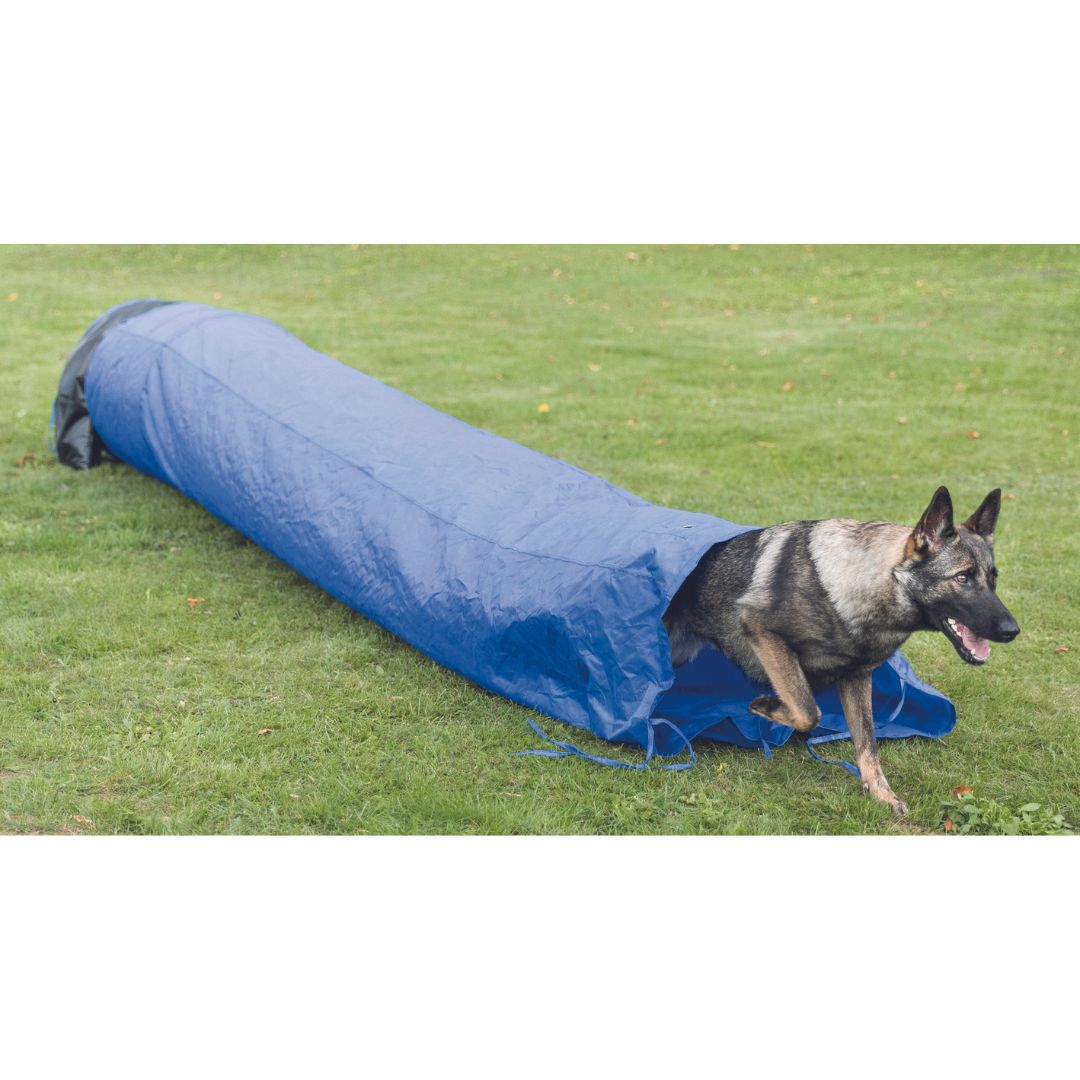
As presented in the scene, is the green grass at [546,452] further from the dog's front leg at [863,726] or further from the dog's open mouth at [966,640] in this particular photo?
the dog's open mouth at [966,640]

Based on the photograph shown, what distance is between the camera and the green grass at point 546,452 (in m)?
5.55

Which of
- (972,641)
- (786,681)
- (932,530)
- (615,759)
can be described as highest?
(932,530)

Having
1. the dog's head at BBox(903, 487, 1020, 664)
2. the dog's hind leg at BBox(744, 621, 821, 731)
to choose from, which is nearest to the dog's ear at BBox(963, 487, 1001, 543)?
the dog's head at BBox(903, 487, 1020, 664)

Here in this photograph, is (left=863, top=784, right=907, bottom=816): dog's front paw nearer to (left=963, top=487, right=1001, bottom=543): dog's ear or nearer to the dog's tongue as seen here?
the dog's tongue

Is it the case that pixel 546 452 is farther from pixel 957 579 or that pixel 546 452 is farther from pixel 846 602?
pixel 957 579

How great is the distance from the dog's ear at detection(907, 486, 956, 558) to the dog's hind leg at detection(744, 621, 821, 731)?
75cm

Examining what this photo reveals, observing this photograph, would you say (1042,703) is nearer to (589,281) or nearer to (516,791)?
(516,791)

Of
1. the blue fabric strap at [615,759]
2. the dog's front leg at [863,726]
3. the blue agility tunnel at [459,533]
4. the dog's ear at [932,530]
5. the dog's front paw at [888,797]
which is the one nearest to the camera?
the dog's ear at [932,530]

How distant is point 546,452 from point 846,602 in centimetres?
645

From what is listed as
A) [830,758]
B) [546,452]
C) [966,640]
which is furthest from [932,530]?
[546,452]

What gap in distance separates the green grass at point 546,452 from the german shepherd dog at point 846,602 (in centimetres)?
46

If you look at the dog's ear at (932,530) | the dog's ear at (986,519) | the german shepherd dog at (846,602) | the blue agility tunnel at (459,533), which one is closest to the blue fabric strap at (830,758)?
the blue agility tunnel at (459,533)

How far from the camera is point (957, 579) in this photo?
5.16m

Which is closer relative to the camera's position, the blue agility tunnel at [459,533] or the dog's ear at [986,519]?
the dog's ear at [986,519]
